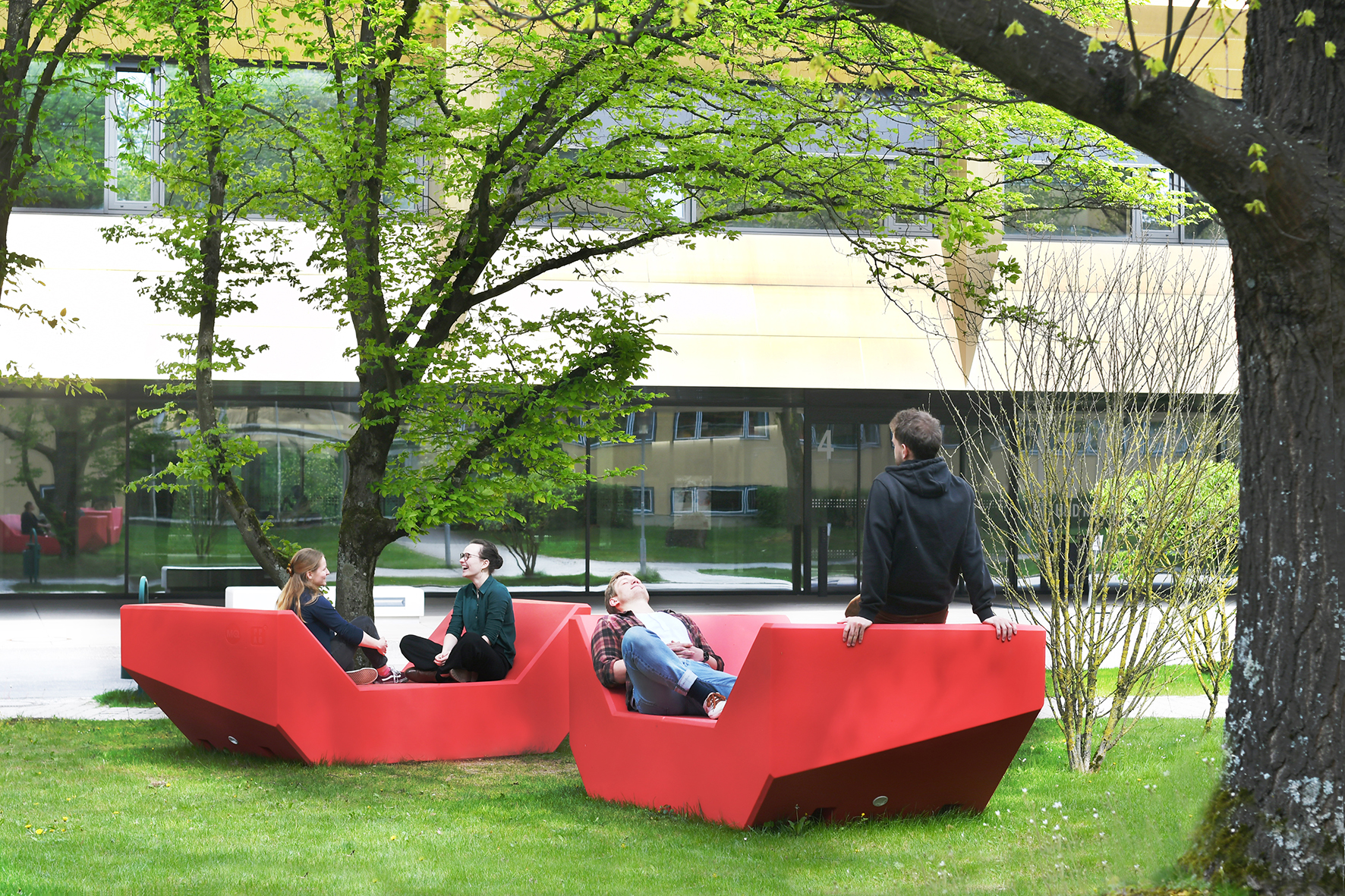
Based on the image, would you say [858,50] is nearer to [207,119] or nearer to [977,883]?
[207,119]

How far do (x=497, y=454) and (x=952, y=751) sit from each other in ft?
14.8

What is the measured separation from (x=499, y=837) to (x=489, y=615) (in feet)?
7.84

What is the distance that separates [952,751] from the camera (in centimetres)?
538

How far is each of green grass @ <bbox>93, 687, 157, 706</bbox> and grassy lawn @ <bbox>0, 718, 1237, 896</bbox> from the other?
253 cm

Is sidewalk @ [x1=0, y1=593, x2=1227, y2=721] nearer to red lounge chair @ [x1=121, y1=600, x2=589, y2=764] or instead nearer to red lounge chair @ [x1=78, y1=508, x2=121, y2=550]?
red lounge chair @ [x1=78, y1=508, x2=121, y2=550]

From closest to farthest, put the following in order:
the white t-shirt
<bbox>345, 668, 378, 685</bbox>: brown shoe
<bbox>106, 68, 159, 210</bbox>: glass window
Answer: the white t-shirt < <bbox>345, 668, 378, 685</bbox>: brown shoe < <bbox>106, 68, 159, 210</bbox>: glass window

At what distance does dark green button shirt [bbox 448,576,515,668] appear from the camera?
7.70 m

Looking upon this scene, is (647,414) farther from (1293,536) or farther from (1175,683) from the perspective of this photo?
(1293,536)

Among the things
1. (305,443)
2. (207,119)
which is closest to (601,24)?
(207,119)

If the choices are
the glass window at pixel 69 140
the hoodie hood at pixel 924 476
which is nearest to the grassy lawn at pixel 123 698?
the glass window at pixel 69 140

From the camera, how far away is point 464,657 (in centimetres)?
762

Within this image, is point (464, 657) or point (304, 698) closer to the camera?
point (304, 698)

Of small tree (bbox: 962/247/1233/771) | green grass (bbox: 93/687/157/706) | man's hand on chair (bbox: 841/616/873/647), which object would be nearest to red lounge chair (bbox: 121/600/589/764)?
green grass (bbox: 93/687/157/706)

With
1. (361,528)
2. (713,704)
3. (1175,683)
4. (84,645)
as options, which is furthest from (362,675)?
(1175,683)
